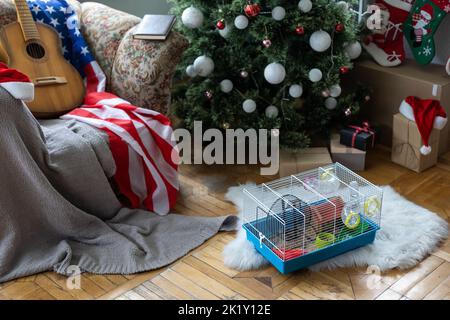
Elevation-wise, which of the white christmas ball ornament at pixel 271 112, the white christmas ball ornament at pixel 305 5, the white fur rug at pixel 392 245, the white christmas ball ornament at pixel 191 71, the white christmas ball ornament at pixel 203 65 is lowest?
the white fur rug at pixel 392 245

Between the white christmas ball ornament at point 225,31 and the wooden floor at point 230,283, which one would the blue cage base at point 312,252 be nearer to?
the wooden floor at point 230,283

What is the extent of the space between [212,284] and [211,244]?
0.80 ft

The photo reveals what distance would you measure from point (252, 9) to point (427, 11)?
3.12 feet

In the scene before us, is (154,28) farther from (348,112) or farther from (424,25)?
(424,25)

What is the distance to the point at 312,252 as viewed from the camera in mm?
1969

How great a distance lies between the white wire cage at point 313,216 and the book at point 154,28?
2.51 feet

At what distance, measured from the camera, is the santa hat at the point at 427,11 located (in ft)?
8.93

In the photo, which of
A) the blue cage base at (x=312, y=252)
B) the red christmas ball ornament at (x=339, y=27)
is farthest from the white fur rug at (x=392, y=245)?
the red christmas ball ornament at (x=339, y=27)

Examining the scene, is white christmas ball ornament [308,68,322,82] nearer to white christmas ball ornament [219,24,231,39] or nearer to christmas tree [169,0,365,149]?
christmas tree [169,0,365,149]

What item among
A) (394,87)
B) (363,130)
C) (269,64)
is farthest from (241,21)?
(394,87)

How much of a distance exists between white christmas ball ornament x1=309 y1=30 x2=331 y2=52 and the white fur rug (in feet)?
2.30

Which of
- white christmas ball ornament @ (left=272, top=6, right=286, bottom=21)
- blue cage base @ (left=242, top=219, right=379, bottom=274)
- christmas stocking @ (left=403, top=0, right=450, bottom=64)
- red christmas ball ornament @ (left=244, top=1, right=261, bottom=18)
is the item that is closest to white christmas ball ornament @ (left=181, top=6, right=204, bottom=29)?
red christmas ball ornament @ (left=244, top=1, right=261, bottom=18)
